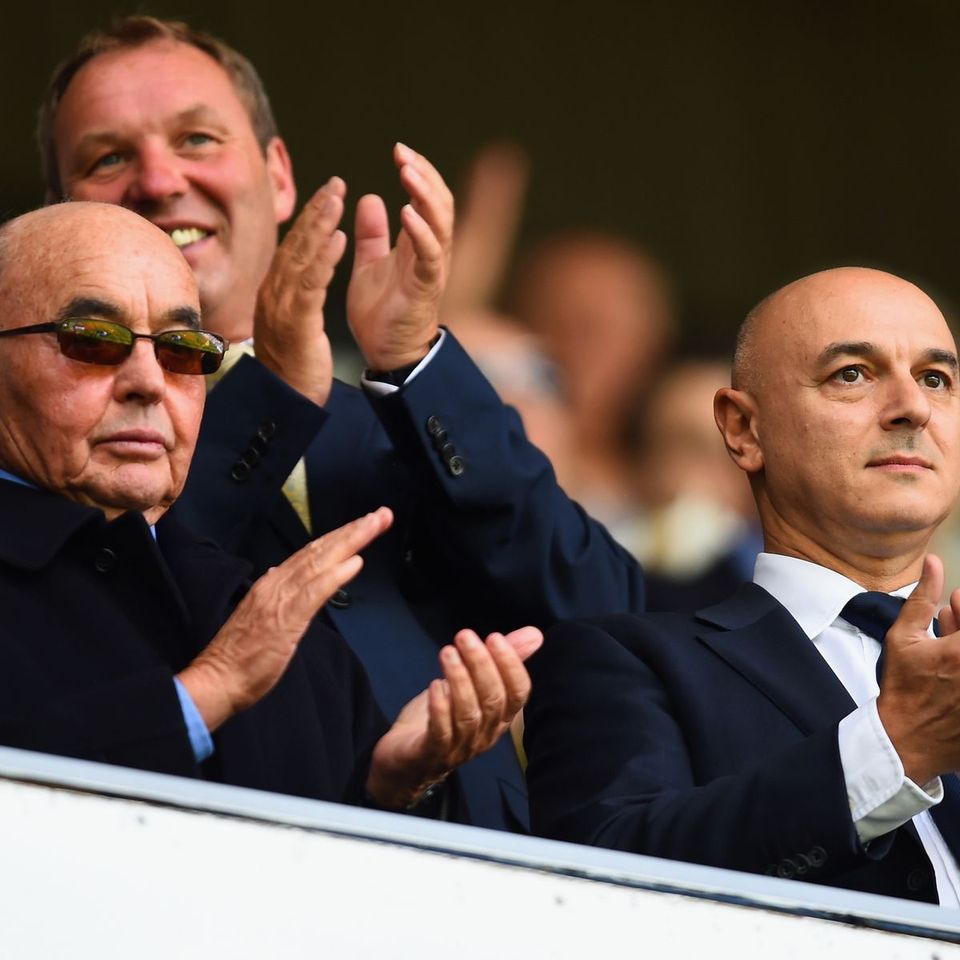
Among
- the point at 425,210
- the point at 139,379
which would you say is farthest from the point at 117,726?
the point at 425,210

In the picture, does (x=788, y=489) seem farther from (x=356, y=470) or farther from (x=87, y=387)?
(x=87, y=387)

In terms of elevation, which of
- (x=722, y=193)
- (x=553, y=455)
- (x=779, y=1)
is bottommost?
(x=553, y=455)

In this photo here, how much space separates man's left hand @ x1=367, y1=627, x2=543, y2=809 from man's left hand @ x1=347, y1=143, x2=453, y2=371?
681 mm

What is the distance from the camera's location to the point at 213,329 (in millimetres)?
3645

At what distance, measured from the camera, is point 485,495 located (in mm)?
3229

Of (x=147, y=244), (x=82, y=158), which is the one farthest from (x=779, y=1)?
(x=147, y=244)

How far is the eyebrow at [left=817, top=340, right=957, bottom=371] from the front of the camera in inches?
125

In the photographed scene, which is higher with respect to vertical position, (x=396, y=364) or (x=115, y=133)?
(x=115, y=133)

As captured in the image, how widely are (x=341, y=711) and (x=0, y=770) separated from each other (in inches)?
30.9

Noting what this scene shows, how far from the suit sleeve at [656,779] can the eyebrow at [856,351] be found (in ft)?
1.68

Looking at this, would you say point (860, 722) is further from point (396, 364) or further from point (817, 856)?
point (396, 364)

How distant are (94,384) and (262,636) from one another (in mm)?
423

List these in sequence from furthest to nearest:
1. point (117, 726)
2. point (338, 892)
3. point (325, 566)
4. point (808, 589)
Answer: point (808, 589), point (325, 566), point (117, 726), point (338, 892)

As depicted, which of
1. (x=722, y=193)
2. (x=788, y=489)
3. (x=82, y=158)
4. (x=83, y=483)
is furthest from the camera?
(x=722, y=193)
